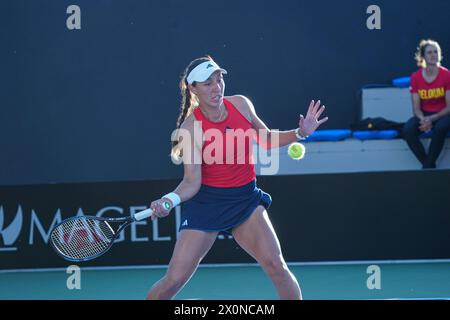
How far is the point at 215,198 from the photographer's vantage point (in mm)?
5246

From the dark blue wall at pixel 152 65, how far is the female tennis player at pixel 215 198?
5.99 m

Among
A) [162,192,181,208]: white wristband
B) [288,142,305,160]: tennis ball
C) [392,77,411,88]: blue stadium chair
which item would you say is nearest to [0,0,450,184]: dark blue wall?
[392,77,411,88]: blue stadium chair

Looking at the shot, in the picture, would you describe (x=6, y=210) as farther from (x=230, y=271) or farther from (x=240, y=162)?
(x=240, y=162)

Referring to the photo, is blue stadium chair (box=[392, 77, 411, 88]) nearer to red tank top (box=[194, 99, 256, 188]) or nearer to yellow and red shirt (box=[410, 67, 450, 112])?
yellow and red shirt (box=[410, 67, 450, 112])

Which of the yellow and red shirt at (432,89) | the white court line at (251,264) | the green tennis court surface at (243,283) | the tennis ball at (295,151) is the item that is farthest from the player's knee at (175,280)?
the yellow and red shirt at (432,89)

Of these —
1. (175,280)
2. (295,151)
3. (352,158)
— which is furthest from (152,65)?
(175,280)

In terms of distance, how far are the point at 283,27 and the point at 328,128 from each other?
133 centimetres

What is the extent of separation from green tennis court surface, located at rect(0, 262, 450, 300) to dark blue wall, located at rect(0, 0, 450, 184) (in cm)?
288

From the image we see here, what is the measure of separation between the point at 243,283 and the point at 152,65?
4.31m

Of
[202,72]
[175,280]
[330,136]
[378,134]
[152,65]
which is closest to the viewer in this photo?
[175,280]

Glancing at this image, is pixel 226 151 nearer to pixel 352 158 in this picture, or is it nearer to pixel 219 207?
pixel 219 207

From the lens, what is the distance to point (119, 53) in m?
11.4
